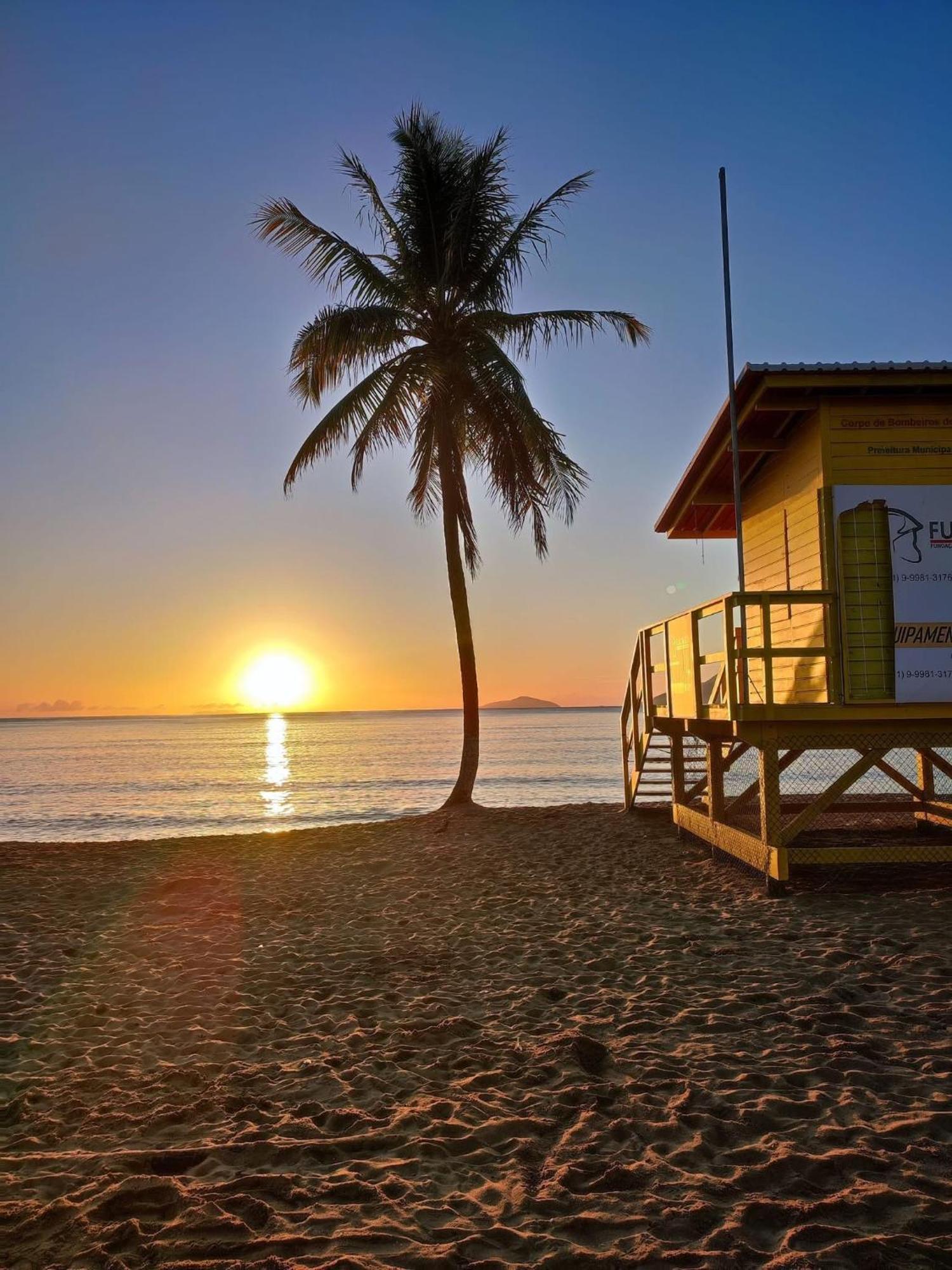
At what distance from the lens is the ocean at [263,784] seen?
85.3 feet

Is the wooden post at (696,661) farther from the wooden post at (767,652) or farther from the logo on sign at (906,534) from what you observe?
the logo on sign at (906,534)

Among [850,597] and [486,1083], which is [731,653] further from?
[486,1083]

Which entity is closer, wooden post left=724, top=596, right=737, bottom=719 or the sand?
the sand

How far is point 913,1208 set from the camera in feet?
11.3

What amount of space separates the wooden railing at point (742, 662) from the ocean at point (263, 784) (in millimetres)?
11106

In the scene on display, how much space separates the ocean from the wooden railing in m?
11.1

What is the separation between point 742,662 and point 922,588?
79.9 inches

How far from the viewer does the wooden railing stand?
30.5 ft

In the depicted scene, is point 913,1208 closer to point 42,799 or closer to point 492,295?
point 492,295

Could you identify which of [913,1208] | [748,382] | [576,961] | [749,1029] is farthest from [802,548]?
[913,1208]

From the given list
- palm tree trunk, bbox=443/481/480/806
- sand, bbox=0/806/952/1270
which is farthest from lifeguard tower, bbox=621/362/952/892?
palm tree trunk, bbox=443/481/480/806

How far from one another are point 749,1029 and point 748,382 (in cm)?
724

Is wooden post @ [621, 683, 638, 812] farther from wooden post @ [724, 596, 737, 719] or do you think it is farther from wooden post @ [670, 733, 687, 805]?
wooden post @ [724, 596, 737, 719]

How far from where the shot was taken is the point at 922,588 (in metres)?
9.39
